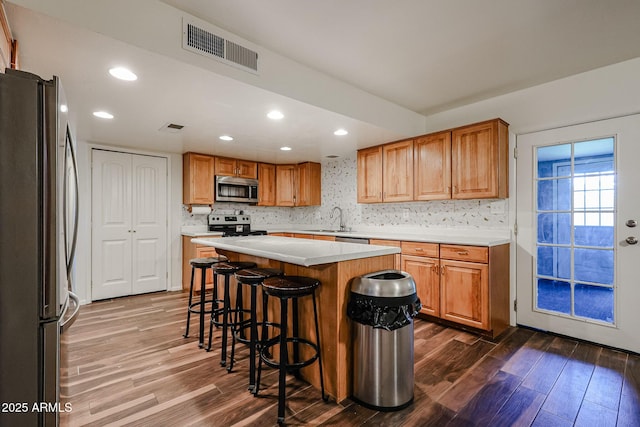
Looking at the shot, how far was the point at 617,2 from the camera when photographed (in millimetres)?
1961

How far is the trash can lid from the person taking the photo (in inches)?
73.9

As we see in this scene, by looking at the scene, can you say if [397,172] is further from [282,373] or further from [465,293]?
[282,373]

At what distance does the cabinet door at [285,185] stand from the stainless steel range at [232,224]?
699 mm

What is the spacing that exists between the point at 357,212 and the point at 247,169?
2.02 meters

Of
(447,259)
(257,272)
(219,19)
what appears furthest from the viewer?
(447,259)

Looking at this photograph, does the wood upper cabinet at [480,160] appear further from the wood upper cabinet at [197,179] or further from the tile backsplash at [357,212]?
the wood upper cabinet at [197,179]

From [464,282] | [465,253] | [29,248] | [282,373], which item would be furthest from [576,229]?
[29,248]

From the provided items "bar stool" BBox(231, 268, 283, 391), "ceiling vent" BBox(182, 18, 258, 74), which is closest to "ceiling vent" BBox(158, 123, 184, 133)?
"ceiling vent" BBox(182, 18, 258, 74)

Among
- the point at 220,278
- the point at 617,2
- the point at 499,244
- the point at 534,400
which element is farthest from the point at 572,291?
the point at 220,278

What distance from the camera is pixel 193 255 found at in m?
4.43

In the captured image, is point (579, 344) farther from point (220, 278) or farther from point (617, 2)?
point (220, 278)

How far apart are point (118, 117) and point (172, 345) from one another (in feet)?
7.47

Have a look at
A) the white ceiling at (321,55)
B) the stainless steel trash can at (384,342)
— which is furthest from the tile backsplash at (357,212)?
the stainless steel trash can at (384,342)

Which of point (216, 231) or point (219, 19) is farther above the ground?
point (219, 19)
